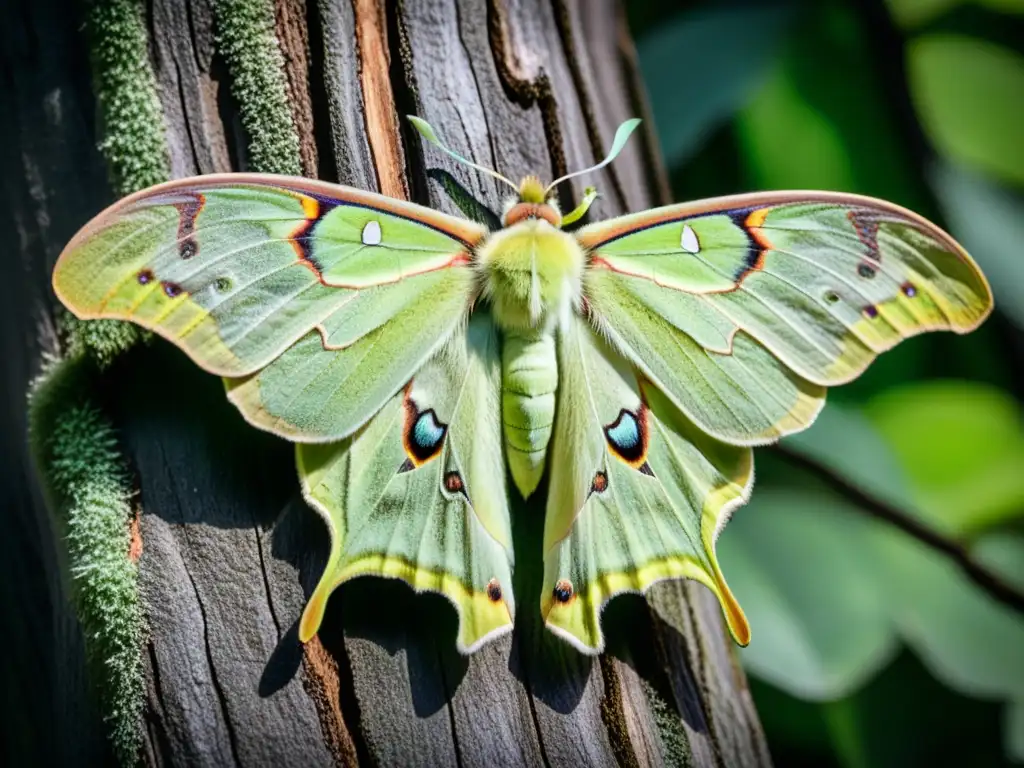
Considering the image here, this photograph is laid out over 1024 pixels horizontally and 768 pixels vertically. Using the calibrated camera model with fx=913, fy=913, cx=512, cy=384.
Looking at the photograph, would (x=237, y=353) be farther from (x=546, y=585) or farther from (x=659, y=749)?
(x=659, y=749)

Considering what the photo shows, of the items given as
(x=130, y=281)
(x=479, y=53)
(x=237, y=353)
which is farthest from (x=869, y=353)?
(x=130, y=281)

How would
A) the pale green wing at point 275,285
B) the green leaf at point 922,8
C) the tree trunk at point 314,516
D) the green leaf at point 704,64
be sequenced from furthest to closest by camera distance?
the green leaf at point 922,8, the green leaf at point 704,64, the tree trunk at point 314,516, the pale green wing at point 275,285

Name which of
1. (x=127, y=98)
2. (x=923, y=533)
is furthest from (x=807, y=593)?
(x=127, y=98)

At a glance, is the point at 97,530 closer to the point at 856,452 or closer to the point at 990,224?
the point at 856,452

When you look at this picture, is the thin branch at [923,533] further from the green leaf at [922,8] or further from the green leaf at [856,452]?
the green leaf at [922,8]

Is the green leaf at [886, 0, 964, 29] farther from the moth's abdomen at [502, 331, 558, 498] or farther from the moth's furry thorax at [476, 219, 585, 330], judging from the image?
the moth's abdomen at [502, 331, 558, 498]

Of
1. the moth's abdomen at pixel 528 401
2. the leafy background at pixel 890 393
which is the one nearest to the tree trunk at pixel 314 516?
the moth's abdomen at pixel 528 401
